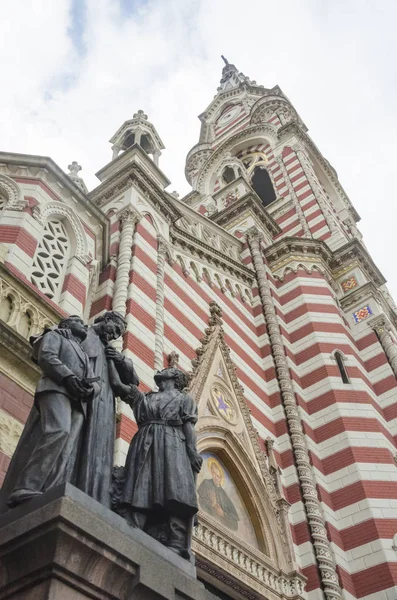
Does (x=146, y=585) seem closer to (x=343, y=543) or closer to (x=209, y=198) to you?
(x=343, y=543)

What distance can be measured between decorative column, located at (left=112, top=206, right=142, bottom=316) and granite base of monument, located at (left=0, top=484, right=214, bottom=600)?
22.0ft

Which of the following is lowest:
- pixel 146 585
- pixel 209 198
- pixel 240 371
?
pixel 146 585

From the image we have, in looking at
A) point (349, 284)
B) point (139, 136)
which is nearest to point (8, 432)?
point (139, 136)

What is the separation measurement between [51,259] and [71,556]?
6.82 metres

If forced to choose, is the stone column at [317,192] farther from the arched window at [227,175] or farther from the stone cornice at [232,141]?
the arched window at [227,175]

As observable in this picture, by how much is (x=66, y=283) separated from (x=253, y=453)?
4885 millimetres

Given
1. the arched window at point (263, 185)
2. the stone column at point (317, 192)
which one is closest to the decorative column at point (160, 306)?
the stone column at point (317, 192)

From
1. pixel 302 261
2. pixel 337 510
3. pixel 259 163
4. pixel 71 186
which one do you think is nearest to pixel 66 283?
pixel 71 186

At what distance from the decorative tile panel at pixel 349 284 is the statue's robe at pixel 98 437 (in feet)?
47.3

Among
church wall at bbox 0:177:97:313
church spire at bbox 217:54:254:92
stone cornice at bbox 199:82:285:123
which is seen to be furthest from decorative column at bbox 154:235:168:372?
church spire at bbox 217:54:254:92

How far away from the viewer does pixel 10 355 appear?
6.62 meters

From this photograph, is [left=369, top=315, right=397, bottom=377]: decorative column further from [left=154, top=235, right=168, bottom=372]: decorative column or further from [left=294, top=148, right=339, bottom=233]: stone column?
[left=154, top=235, right=168, bottom=372]: decorative column

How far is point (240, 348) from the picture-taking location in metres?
14.2

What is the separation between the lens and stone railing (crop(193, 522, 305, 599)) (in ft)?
30.1
